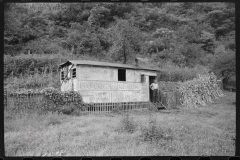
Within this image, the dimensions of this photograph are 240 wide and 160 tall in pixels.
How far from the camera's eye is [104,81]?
13531 mm

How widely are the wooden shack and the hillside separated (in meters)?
5.28

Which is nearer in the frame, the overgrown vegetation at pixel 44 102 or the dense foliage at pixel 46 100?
the overgrown vegetation at pixel 44 102

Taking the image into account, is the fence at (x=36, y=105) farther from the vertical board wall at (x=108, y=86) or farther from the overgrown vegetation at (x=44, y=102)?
the vertical board wall at (x=108, y=86)

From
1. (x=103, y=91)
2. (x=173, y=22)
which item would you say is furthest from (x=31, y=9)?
(x=173, y=22)

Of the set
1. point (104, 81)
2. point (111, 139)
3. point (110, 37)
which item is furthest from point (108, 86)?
point (110, 37)

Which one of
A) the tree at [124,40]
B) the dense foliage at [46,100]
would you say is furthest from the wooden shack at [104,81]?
the tree at [124,40]

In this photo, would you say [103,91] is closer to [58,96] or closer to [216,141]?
[58,96]

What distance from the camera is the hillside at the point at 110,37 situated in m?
20.3

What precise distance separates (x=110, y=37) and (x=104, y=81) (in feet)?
52.6

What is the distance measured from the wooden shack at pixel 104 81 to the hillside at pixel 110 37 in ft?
17.3

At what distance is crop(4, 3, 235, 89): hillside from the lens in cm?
2034

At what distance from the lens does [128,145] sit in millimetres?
5715

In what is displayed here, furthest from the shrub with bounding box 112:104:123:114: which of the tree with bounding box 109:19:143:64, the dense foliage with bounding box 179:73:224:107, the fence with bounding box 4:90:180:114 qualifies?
the tree with bounding box 109:19:143:64

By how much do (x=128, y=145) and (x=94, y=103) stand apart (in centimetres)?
744
